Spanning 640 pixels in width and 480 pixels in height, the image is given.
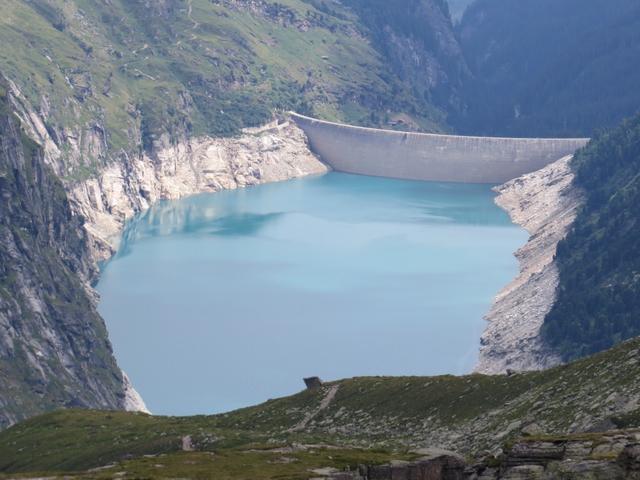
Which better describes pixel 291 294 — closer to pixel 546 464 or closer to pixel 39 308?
pixel 39 308

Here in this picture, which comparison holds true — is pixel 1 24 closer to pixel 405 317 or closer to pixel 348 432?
pixel 405 317

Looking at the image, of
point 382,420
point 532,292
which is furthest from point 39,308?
point 382,420

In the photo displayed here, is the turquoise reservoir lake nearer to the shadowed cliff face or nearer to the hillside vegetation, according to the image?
the shadowed cliff face

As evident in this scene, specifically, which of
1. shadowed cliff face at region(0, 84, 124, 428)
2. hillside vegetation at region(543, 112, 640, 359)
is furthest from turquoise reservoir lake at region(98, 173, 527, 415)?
hillside vegetation at region(543, 112, 640, 359)

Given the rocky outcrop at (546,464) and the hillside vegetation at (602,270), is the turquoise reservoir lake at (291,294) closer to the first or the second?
the hillside vegetation at (602,270)

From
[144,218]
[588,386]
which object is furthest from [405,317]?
[588,386]

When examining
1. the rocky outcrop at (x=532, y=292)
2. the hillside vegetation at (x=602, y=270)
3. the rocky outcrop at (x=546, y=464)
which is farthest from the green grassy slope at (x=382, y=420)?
the hillside vegetation at (x=602, y=270)

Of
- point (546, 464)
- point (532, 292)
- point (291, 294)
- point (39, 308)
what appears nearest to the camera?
point (546, 464)
